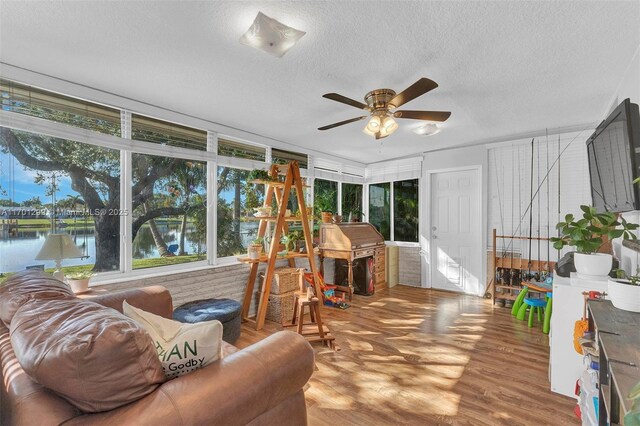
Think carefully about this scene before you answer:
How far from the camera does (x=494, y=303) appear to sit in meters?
4.11

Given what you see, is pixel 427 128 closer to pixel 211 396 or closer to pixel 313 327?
pixel 313 327

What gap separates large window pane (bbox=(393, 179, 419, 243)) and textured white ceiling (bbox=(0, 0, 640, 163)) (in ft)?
7.93

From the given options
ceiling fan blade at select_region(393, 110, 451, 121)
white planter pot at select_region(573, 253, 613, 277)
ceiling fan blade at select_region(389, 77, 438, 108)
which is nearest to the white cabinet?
white planter pot at select_region(573, 253, 613, 277)

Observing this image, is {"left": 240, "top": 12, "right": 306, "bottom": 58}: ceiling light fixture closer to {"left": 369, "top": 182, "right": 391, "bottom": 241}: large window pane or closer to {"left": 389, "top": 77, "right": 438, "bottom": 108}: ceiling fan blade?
{"left": 389, "top": 77, "right": 438, "bottom": 108}: ceiling fan blade

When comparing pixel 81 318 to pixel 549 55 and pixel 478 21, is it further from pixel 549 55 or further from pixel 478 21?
pixel 549 55

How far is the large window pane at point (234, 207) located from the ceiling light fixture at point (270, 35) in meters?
2.19

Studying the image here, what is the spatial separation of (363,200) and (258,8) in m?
4.81

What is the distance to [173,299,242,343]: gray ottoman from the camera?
264cm

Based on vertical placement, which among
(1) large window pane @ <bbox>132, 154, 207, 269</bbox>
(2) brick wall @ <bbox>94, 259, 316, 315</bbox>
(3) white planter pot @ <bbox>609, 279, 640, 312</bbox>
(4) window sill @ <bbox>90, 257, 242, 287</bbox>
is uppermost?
(1) large window pane @ <bbox>132, 154, 207, 269</bbox>

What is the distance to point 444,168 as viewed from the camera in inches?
194

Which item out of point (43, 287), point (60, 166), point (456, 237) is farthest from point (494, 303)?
point (60, 166)

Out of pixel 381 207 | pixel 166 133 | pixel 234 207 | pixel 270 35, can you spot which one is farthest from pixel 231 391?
pixel 381 207

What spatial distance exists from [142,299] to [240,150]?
2292 millimetres

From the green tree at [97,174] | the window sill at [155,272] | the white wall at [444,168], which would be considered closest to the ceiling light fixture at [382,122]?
the green tree at [97,174]
